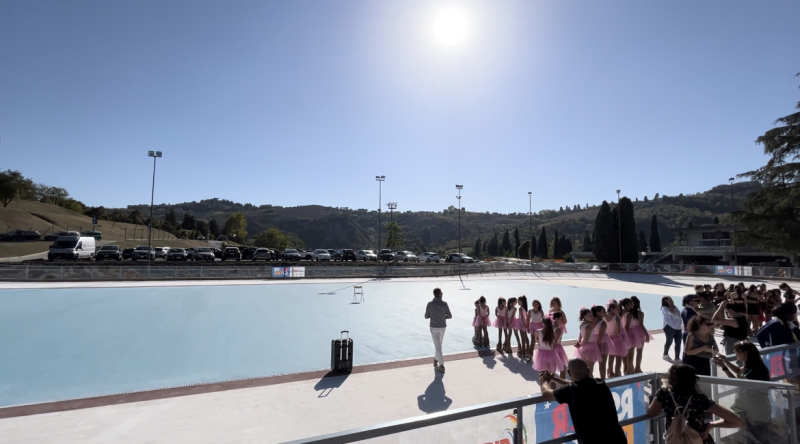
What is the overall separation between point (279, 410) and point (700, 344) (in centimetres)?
669

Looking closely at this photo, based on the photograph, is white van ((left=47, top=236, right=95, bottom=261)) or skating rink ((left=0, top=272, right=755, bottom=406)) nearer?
skating rink ((left=0, top=272, right=755, bottom=406))

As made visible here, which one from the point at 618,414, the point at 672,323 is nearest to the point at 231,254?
the point at 672,323

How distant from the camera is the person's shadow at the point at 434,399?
7.00 meters

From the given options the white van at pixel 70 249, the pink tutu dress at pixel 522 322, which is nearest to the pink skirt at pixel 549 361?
the pink tutu dress at pixel 522 322

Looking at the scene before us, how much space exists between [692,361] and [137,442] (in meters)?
8.20

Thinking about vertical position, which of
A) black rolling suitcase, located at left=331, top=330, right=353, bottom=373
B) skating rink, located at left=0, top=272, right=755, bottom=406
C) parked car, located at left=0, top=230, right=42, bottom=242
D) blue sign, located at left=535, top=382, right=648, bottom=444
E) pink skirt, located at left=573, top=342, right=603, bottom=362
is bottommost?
skating rink, located at left=0, top=272, right=755, bottom=406

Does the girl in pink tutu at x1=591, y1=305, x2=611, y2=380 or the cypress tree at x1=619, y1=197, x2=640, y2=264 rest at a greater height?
the cypress tree at x1=619, y1=197, x2=640, y2=264

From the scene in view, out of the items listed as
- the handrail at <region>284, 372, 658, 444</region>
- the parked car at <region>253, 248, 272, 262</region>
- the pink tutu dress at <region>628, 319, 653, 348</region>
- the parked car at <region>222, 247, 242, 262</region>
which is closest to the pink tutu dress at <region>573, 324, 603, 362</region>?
the pink tutu dress at <region>628, 319, 653, 348</region>

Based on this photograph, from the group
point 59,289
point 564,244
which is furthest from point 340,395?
point 564,244

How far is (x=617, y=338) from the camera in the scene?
8.26m

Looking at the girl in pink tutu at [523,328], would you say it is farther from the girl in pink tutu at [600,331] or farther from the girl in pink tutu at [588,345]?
the girl in pink tutu at [588,345]

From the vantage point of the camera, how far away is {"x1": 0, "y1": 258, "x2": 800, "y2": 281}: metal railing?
28.6 m

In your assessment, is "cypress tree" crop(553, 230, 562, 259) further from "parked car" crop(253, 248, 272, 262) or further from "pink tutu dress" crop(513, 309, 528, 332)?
"pink tutu dress" crop(513, 309, 528, 332)

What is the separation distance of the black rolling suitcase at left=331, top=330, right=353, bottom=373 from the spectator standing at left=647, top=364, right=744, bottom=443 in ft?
21.7
